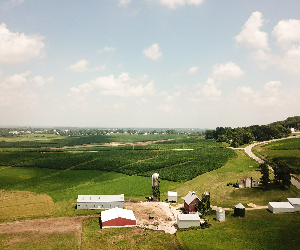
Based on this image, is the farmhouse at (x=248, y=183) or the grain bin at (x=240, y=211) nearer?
the grain bin at (x=240, y=211)

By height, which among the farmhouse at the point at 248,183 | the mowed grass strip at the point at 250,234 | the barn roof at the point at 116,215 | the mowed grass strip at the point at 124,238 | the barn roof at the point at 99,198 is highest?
the farmhouse at the point at 248,183

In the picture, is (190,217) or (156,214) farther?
(156,214)

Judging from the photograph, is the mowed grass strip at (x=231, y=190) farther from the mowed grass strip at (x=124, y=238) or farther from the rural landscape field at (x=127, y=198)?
the mowed grass strip at (x=124, y=238)

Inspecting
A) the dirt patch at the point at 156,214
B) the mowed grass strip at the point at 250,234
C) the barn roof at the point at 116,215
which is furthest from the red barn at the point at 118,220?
the mowed grass strip at the point at 250,234

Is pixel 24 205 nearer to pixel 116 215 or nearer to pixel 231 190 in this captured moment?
pixel 116 215

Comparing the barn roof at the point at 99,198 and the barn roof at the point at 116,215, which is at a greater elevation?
the barn roof at the point at 99,198

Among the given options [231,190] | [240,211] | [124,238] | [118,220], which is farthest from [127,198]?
[231,190]

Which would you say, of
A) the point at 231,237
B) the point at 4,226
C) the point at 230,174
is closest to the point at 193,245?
the point at 231,237

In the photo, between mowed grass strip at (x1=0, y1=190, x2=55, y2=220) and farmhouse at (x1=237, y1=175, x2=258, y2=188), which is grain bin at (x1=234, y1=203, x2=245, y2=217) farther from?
mowed grass strip at (x1=0, y1=190, x2=55, y2=220)
